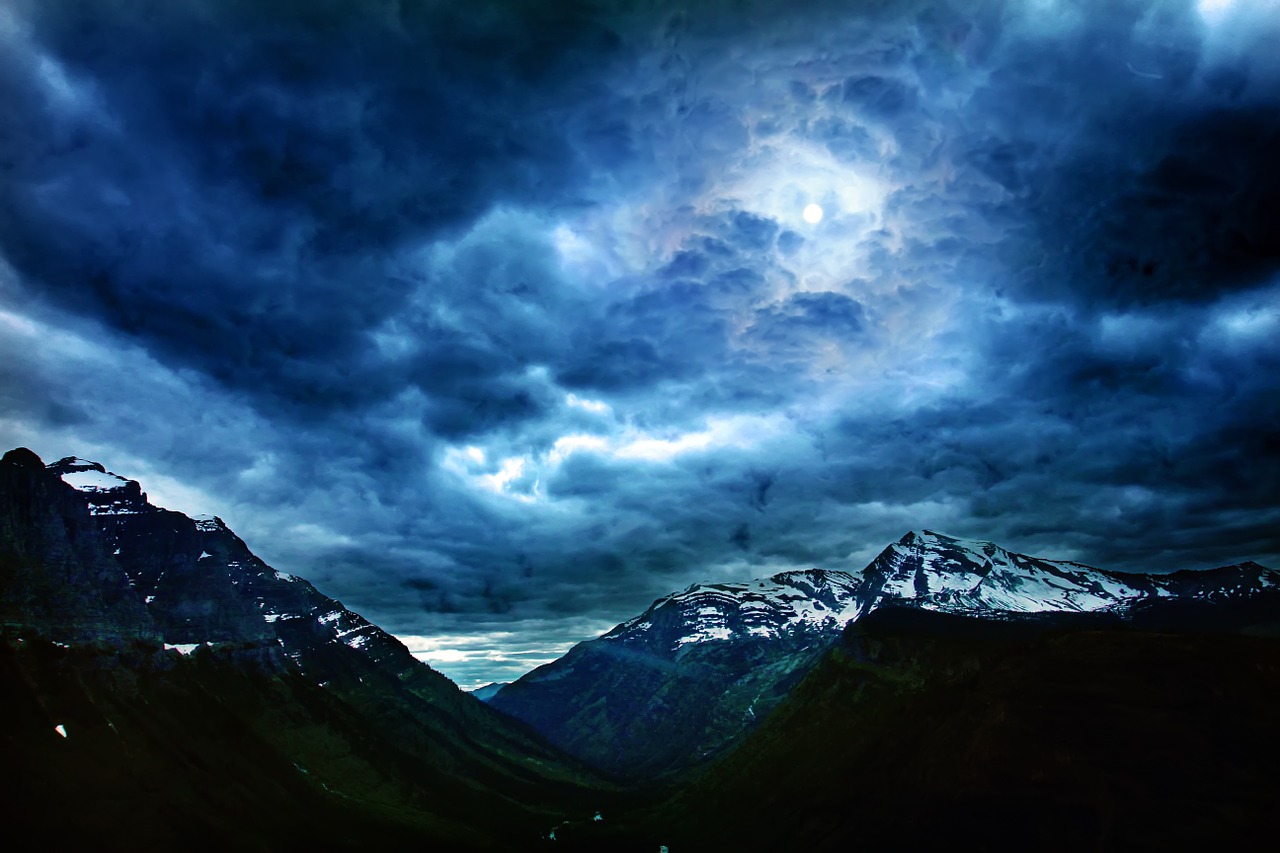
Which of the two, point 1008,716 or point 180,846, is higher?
point 1008,716

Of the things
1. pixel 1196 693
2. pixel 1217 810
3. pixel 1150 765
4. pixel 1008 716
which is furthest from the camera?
pixel 1008 716

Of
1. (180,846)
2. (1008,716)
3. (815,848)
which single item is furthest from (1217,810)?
(180,846)

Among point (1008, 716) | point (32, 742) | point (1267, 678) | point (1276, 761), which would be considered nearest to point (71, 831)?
point (32, 742)

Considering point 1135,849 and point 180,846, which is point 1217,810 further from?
point 180,846

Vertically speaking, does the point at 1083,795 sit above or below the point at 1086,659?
below

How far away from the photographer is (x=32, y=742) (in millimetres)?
192875

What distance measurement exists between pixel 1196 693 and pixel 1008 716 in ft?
128

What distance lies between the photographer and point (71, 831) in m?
169

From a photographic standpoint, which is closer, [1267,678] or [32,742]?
[1267,678]

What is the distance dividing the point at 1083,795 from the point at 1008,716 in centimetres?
2973

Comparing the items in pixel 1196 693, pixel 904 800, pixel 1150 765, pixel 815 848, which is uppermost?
pixel 1196 693

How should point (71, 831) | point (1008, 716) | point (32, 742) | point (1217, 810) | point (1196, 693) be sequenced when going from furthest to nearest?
point (32, 742), point (1008, 716), point (71, 831), point (1196, 693), point (1217, 810)

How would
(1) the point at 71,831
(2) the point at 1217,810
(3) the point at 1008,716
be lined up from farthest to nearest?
(3) the point at 1008,716 < (1) the point at 71,831 < (2) the point at 1217,810

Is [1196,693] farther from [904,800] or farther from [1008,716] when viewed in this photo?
[904,800]
